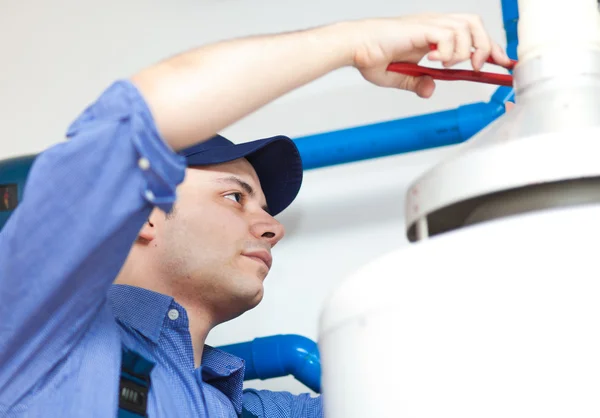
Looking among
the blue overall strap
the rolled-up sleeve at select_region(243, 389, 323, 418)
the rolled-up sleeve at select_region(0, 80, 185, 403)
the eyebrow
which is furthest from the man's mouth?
the rolled-up sleeve at select_region(0, 80, 185, 403)

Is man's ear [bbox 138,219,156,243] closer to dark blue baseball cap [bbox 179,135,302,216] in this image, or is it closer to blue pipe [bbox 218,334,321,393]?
dark blue baseball cap [bbox 179,135,302,216]

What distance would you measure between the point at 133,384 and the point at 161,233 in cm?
37

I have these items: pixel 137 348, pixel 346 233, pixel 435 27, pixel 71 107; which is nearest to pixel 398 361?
pixel 435 27

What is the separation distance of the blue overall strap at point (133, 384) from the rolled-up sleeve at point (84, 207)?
0.15 m

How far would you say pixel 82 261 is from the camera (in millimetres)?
741

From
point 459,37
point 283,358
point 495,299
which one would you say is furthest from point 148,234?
point 495,299

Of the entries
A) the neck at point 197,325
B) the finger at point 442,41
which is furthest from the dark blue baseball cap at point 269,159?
the finger at point 442,41

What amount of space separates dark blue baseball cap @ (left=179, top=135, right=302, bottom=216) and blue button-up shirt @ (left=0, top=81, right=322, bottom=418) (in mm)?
326

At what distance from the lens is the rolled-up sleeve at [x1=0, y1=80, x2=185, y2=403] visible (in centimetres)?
68

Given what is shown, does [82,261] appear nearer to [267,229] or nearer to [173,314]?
[173,314]

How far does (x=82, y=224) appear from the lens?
711 mm

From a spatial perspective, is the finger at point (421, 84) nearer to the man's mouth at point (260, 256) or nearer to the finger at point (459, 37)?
→ the finger at point (459, 37)

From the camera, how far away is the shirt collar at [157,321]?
1108 mm

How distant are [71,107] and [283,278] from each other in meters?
0.55
